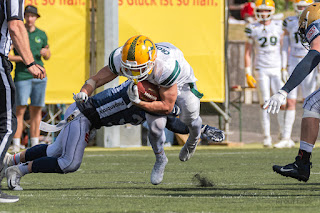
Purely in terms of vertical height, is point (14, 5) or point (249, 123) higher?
point (14, 5)

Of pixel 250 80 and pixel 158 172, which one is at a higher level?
pixel 158 172

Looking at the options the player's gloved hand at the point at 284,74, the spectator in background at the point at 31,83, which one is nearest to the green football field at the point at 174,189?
the spectator in background at the point at 31,83

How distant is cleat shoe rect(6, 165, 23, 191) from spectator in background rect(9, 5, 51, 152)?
4.45 m

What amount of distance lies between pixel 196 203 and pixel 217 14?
735 cm

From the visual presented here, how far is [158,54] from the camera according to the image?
6117mm

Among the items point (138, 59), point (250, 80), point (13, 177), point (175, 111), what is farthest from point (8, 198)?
point (250, 80)

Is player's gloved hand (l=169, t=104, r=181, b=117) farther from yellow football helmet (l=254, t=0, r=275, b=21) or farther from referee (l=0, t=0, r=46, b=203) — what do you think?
yellow football helmet (l=254, t=0, r=275, b=21)

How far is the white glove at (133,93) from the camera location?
5.95 metres

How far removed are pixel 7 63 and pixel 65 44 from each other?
6523 millimetres

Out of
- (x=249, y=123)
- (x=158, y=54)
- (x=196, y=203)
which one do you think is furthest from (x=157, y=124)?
(x=249, y=123)

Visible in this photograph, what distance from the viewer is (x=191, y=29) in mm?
12164

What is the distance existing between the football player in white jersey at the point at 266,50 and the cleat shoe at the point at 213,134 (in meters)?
4.46

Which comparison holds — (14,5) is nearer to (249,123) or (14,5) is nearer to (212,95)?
(212,95)

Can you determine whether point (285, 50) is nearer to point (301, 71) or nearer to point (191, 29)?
point (191, 29)
